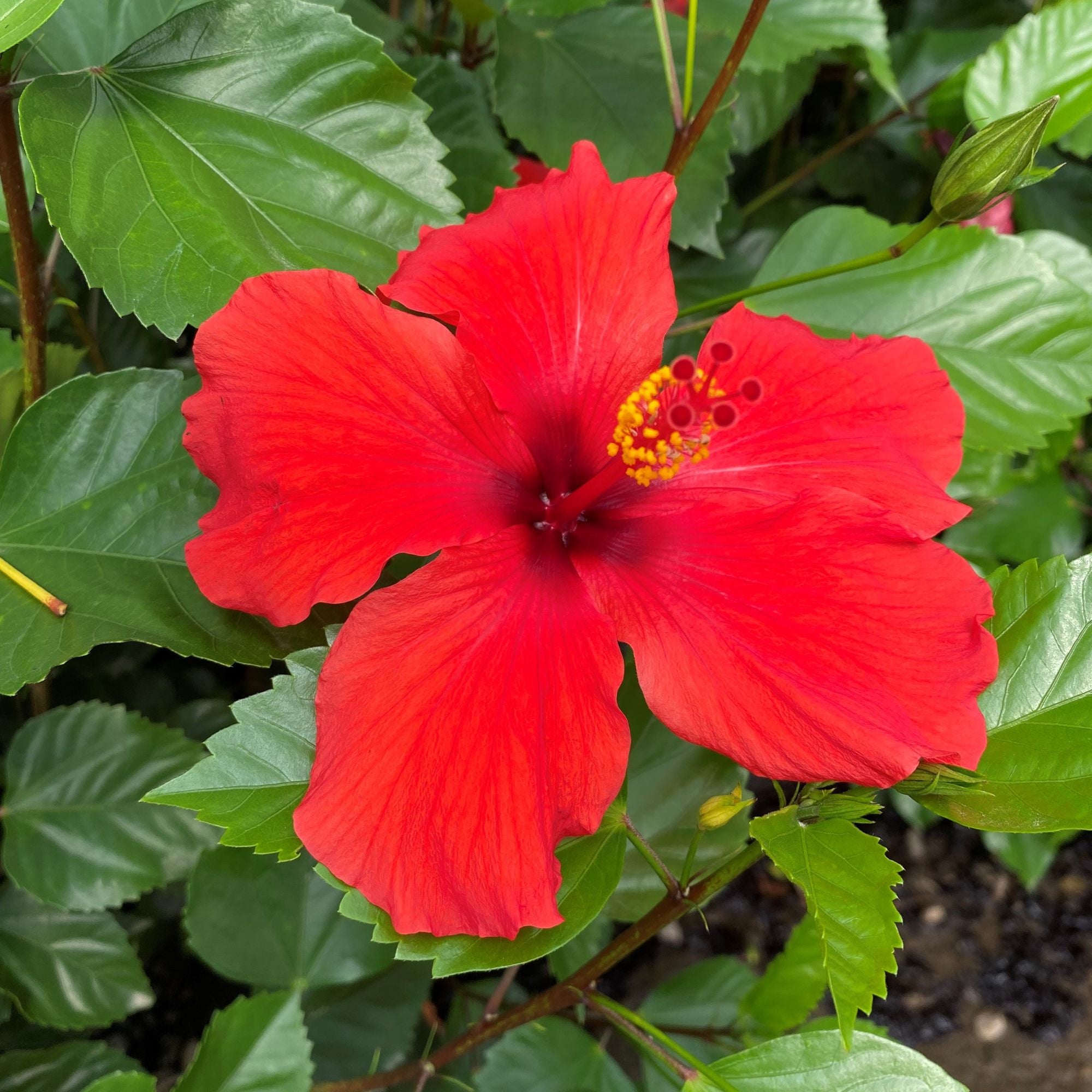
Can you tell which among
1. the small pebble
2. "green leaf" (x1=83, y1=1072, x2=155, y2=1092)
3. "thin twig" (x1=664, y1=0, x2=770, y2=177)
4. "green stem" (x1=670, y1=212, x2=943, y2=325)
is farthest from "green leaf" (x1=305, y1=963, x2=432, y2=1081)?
the small pebble

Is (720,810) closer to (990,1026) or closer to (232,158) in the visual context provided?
(232,158)

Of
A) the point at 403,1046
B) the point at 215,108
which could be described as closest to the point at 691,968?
the point at 403,1046

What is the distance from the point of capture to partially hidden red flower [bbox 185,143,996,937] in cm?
67

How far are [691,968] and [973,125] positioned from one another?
3.64 ft

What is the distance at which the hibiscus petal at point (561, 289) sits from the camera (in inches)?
30.2

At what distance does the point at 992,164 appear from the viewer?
80 cm

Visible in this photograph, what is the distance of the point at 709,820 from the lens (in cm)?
77

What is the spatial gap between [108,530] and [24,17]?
1.24ft

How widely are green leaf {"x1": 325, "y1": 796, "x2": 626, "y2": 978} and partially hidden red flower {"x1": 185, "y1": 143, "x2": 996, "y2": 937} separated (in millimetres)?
39

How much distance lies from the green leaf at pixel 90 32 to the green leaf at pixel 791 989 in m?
1.13

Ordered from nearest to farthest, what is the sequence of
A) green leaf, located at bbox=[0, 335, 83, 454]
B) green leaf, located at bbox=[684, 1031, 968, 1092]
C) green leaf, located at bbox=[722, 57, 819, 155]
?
1. green leaf, located at bbox=[684, 1031, 968, 1092]
2. green leaf, located at bbox=[0, 335, 83, 454]
3. green leaf, located at bbox=[722, 57, 819, 155]

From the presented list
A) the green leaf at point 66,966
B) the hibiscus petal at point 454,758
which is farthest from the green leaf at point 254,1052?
the hibiscus petal at point 454,758

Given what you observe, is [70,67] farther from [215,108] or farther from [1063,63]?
[1063,63]

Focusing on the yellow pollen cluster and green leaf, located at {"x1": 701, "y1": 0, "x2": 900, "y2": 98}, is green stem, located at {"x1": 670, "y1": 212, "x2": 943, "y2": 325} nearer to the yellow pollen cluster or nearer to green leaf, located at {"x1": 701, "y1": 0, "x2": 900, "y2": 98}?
the yellow pollen cluster
